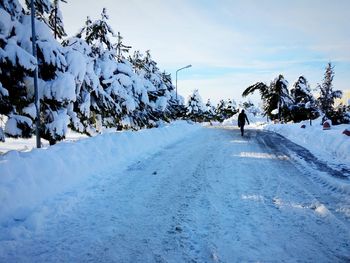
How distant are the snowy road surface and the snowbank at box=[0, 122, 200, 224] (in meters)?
0.37

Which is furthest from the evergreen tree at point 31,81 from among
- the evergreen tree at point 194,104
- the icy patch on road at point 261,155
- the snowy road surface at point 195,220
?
the evergreen tree at point 194,104

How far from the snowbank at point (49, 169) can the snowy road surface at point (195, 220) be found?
37 centimetres

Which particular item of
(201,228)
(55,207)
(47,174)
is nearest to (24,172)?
(47,174)

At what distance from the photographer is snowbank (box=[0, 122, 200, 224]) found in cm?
498

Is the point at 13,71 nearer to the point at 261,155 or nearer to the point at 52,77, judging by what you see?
the point at 52,77

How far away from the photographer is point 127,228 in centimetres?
445

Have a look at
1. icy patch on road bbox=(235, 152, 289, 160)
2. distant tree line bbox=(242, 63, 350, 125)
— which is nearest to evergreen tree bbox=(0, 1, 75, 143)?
icy patch on road bbox=(235, 152, 289, 160)

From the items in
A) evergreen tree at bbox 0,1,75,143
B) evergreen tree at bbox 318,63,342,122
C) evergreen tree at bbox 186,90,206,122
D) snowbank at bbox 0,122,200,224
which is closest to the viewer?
snowbank at bbox 0,122,200,224

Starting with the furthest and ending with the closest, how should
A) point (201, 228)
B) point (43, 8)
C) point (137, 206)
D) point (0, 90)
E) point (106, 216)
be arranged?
1. point (43, 8)
2. point (0, 90)
3. point (137, 206)
4. point (106, 216)
5. point (201, 228)

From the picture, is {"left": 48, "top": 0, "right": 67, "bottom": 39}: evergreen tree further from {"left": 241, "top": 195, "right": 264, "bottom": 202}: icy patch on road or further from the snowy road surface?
{"left": 241, "top": 195, "right": 264, "bottom": 202}: icy patch on road

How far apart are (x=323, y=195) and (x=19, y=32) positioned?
30.1 ft

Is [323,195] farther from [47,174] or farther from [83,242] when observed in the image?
[47,174]

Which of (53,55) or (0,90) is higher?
(53,55)

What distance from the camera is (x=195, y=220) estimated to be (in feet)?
15.4
